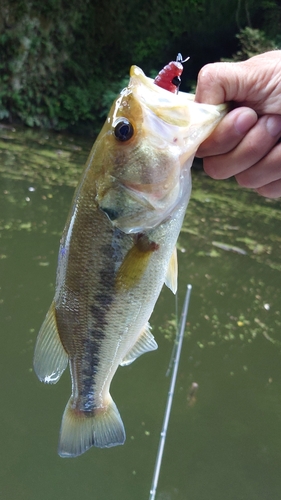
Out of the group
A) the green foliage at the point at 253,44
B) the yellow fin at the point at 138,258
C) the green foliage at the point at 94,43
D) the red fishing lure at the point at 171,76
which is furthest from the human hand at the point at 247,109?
the green foliage at the point at 94,43

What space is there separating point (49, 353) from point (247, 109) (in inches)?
35.5

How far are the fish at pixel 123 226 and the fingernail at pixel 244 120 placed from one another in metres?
0.05

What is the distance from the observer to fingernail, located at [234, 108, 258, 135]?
1.24 meters

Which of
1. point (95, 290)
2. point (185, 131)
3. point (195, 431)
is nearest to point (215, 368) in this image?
point (195, 431)

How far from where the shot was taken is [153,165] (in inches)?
46.6

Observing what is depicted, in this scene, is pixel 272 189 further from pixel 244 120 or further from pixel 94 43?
pixel 94 43

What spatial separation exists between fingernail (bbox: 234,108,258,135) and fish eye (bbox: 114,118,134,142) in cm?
30

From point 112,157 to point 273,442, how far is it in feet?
7.89

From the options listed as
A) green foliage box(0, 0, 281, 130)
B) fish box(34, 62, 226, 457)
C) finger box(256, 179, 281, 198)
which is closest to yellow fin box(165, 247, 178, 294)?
fish box(34, 62, 226, 457)

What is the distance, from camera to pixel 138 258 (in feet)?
4.00

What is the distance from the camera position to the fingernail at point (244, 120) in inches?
48.6

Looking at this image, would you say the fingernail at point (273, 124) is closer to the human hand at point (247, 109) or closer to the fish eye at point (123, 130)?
the human hand at point (247, 109)

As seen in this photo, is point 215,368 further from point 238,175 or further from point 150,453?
point 238,175

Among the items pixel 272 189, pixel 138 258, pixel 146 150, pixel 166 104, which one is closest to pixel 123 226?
pixel 138 258
